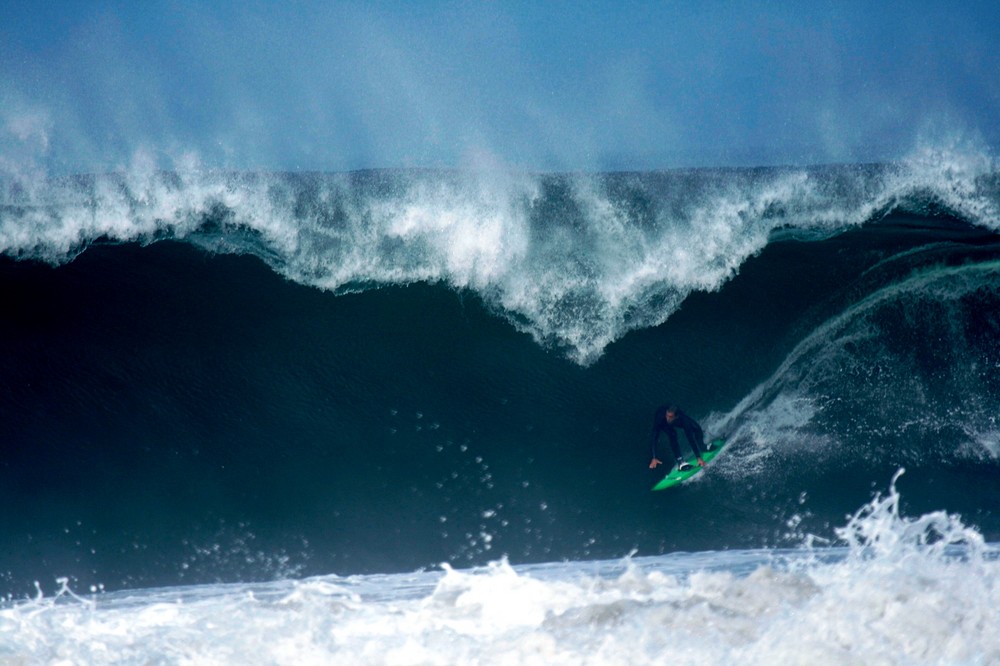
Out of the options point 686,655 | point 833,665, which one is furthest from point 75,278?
point 833,665

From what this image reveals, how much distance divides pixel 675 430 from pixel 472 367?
1.39 metres

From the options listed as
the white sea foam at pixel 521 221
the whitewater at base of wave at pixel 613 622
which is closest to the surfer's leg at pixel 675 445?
the white sea foam at pixel 521 221

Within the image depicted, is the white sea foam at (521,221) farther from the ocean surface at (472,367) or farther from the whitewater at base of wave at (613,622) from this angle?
the whitewater at base of wave at (613,622)

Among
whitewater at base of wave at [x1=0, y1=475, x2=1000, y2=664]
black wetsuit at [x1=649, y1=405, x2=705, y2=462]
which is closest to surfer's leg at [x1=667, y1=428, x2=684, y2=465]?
black wetsuit at [x1=649, y1=405, x2=705, y2=462]

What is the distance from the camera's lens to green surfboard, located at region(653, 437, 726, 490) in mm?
4699

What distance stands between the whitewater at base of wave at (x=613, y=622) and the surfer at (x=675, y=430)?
1174 mm

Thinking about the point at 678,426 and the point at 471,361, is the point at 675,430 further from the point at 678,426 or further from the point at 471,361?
the point at 471,361

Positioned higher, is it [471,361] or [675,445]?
[471,361]

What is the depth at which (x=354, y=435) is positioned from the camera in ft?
16.1

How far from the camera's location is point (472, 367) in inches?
197

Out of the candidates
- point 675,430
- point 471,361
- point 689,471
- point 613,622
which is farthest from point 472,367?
point 613,622

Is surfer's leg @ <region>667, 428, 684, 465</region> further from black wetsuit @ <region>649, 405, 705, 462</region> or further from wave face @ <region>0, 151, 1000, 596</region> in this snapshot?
wave face @ <region>0, 151, 1000, 596</region>

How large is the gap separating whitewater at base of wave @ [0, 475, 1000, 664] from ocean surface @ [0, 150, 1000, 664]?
1.21 metres

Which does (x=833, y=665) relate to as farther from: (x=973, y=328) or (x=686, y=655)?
(x=973, y=328)
